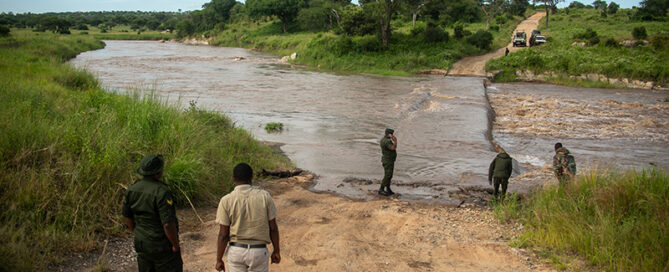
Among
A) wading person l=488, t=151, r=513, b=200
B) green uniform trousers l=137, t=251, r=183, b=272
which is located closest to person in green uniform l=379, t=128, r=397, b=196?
wading person l=488, t=151, r=513, b=200

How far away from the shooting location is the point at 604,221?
562 cm

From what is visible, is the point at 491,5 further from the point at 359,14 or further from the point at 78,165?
the point at 78,165

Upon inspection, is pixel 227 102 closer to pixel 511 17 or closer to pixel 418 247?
pixel 418 247

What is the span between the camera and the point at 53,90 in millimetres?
11195

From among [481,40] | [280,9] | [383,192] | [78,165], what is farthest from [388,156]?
[280,9]

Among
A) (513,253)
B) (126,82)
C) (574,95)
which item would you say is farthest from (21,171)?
(574,95)

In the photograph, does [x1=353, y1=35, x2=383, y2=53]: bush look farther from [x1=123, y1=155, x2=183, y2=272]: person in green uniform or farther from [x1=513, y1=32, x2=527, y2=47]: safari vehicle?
[x1=123, y1=155, x2=183, y2=272]: person in green uniform

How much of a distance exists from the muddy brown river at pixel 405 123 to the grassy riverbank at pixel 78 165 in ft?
5.02

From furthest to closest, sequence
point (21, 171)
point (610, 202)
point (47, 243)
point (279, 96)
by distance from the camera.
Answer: point (279, 96) < point (610, 202) < point (21, 171) < point (47, 243)

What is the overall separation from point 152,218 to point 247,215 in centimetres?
91

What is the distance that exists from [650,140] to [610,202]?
12303mm

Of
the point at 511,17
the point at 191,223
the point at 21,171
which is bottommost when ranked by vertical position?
the point at 191,223

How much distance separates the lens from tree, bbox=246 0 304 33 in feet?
242

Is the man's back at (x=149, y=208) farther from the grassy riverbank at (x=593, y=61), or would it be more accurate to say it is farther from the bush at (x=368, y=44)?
the bush at (x=368, y=44)
